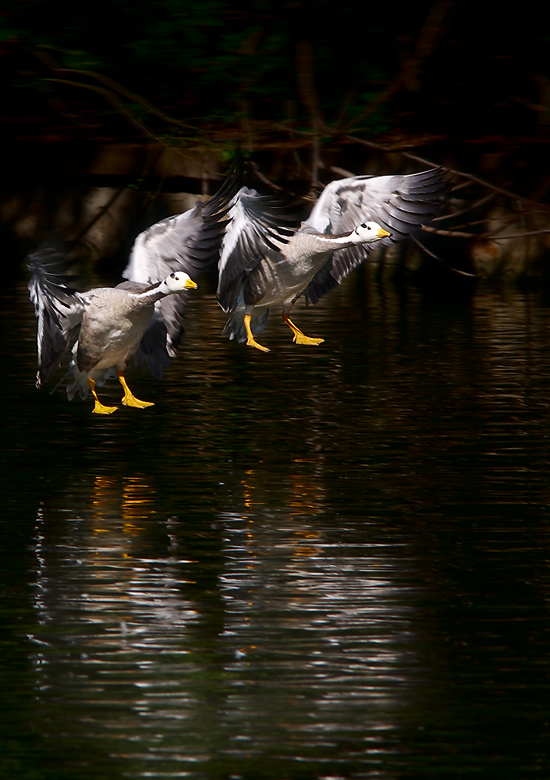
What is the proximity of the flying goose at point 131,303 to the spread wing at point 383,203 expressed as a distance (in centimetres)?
151

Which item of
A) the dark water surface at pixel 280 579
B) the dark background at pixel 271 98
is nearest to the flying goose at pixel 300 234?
the dark water surface at pixel 280 579

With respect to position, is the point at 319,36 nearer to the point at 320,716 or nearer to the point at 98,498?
the point at 98,498

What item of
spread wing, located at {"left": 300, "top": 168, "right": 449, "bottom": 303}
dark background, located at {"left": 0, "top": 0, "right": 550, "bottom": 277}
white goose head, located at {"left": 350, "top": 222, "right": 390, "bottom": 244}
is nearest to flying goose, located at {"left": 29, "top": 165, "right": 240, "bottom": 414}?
white goose head, located at {"left": 350, "top": 222, "right": 390, "bottom": 244}

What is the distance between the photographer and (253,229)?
11352 mm

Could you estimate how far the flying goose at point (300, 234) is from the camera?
11297mm

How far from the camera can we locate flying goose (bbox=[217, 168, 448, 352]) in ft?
37.1

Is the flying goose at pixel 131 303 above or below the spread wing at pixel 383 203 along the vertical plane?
below

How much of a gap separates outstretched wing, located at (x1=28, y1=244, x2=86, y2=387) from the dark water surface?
53cm

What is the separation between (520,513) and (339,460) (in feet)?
5.48

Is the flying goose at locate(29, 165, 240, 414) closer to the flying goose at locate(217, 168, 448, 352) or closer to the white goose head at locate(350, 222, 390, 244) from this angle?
the flying goose at locate(217, 168, 448, 352)

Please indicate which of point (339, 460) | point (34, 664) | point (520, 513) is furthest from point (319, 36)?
point (34, 664)

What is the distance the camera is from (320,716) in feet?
16.2

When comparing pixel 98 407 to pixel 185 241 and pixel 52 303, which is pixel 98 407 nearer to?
pixel 52 303

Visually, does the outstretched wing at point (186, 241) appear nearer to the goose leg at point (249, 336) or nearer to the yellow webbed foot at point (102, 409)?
the yellow webbed foot at point (102, 409)
